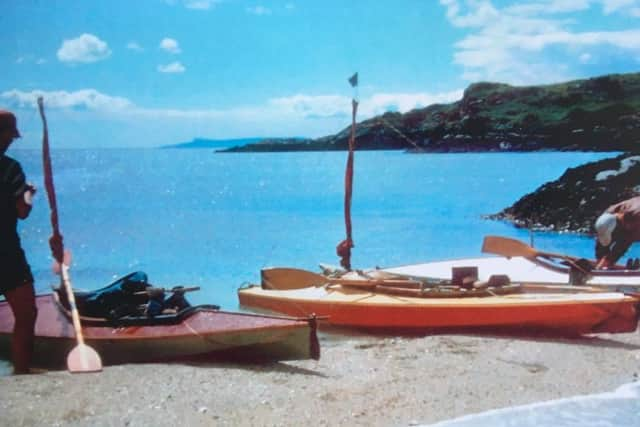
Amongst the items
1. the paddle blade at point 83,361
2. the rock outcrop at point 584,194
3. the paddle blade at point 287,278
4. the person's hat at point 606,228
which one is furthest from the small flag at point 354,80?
the rock outcrop at point 584,194

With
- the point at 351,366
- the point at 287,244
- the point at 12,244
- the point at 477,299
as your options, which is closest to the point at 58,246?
the point at 12,244

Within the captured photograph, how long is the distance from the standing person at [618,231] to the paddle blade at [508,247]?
108 centimetres

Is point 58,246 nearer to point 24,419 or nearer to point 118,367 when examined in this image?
point 118,367

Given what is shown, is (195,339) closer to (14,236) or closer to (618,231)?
(14,236)

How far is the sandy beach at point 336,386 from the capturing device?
4.50m

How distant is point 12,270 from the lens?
Result: 474cm

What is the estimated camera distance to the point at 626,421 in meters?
4.52

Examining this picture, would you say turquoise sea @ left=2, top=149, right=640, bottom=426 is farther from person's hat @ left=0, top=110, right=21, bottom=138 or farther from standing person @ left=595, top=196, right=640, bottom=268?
standing person @ left=595, top=196, right=640, bottom=268

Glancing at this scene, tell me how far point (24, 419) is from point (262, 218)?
937 inches

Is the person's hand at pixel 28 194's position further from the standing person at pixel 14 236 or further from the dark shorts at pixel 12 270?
the dark shorts at pixel 12 270

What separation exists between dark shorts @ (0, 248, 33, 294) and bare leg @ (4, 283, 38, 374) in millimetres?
34

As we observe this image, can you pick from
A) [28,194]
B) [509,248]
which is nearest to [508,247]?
[509,248]

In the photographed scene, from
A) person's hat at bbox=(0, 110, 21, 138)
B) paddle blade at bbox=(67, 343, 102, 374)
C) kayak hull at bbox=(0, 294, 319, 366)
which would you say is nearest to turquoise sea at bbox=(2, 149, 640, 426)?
kayak hull at bbox=(0, 294, 319, 366)

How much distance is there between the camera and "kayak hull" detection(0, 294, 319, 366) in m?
5.71
